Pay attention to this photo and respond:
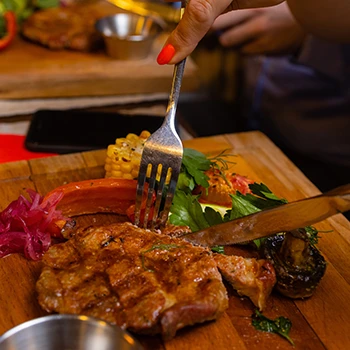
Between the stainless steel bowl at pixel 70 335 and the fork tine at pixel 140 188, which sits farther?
the fork tine at pixel 140 188

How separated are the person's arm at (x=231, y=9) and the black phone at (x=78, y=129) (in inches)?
53.0

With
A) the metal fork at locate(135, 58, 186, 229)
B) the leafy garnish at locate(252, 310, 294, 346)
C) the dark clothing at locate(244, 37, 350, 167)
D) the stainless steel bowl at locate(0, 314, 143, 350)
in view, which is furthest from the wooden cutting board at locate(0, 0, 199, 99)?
the stainless steel bowl at locate(0, 314, 143, 350)

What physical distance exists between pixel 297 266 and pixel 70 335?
122 cm

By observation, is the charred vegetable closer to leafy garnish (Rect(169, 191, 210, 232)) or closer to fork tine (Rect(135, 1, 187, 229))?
leafy garnish (Rect(169, 191, 210, 232))

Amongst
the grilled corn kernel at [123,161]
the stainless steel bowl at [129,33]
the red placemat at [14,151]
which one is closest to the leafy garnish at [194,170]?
the grilled corn kernel at [123,161]

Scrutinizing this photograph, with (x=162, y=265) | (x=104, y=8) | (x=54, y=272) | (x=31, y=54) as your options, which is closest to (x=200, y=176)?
(x=162, y=265)

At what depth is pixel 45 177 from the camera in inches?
146

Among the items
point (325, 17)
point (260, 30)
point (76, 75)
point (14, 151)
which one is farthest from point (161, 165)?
point (260, 30)

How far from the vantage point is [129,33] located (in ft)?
19.0

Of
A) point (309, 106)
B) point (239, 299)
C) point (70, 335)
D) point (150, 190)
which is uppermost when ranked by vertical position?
point (70, 335)

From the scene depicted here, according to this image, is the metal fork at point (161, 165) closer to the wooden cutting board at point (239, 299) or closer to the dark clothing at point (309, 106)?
the wooden cutting board at point (239, 299)

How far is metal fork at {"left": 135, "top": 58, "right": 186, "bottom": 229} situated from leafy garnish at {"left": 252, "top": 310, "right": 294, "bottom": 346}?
79 cm

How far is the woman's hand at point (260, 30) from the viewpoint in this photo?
16.9ft

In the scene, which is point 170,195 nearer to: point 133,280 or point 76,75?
point 133,280
